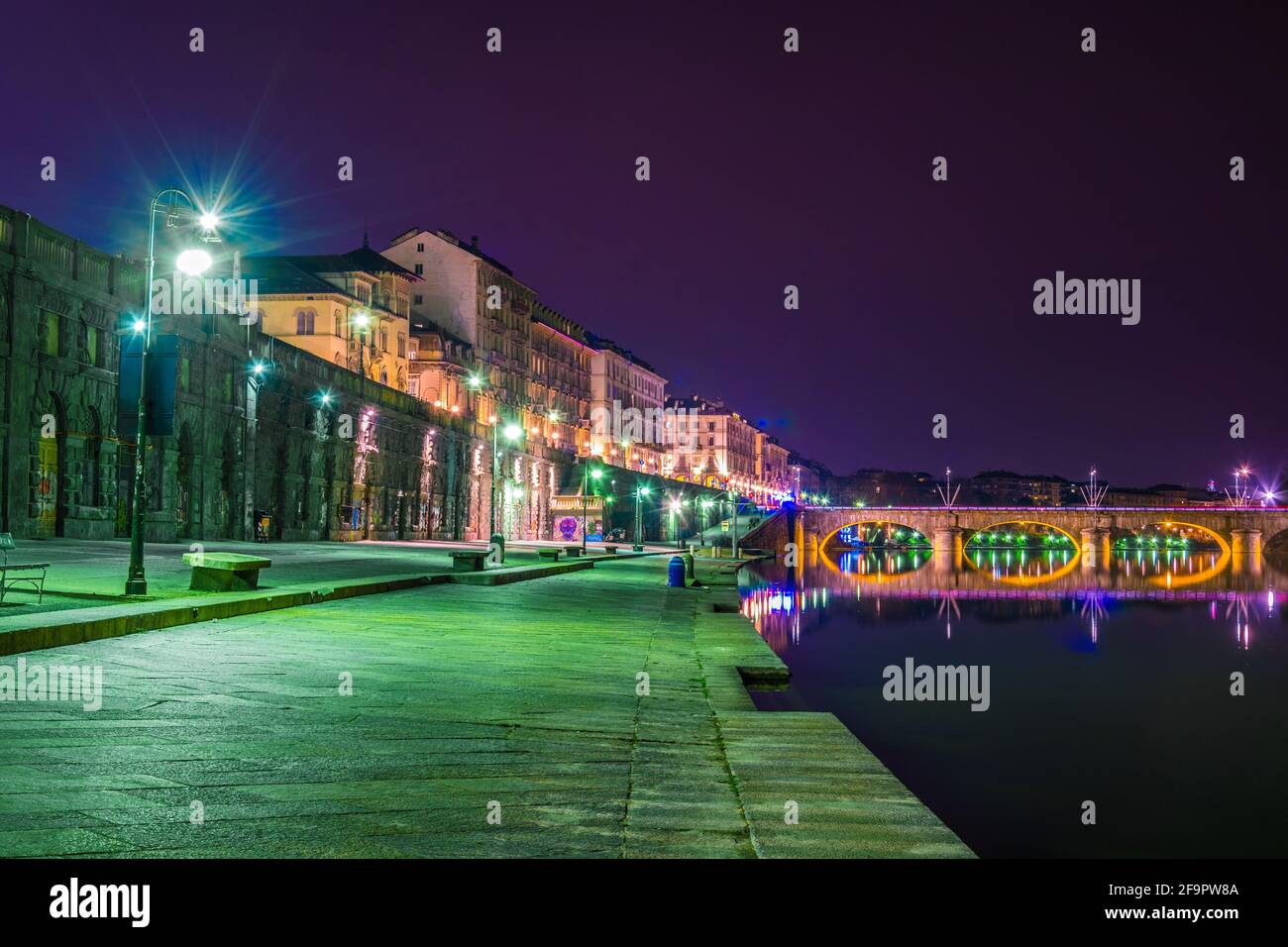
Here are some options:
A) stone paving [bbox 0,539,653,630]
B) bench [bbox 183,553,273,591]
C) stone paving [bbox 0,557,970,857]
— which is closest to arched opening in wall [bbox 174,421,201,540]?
stone paving [bbox 0,539,653,630]

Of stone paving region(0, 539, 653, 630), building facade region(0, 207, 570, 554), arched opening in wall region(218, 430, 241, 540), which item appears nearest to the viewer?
stone paving region(0, 539, 653, 630)

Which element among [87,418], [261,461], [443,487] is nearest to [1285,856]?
[87,418]

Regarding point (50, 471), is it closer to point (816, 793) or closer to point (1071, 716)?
point (1071, 716)

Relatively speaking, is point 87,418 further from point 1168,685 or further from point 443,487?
point 443,487

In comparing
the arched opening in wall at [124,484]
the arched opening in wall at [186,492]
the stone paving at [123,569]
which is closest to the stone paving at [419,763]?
the stone paving at [123,569]

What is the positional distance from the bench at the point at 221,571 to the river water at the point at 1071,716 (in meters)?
9.28

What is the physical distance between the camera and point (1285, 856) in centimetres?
1263

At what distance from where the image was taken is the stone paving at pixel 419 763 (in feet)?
19.2

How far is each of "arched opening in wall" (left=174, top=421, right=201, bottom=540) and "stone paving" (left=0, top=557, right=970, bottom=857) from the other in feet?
102

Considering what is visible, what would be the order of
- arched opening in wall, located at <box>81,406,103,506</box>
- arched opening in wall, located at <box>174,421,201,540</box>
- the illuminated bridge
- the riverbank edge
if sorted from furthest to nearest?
1. the illuminated bridge
2. arched opening in wall, located at <box>174,421,201,540</box>
3. arched opening in wall, located at <box>81,406,103,506</box>
4. the riverbank edge

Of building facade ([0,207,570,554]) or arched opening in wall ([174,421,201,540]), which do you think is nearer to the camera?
building facade ([0,207,570,554])

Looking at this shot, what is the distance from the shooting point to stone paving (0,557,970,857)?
19.2 ft

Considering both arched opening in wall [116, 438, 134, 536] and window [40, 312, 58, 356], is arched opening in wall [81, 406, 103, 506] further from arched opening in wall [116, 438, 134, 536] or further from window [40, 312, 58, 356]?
window [40, 312, 58, 356]
